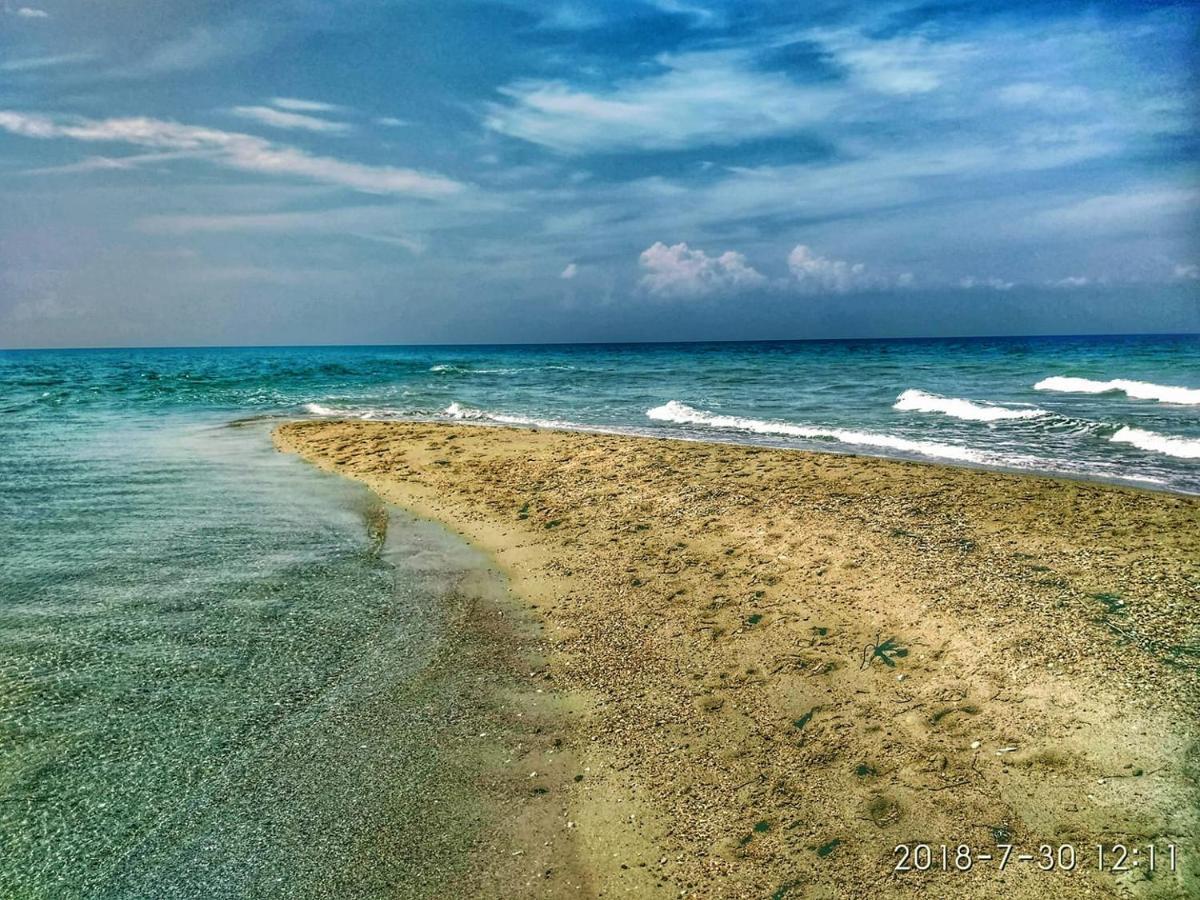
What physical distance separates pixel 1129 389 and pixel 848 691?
27.2 metres

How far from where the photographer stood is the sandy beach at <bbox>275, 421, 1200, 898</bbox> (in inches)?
137

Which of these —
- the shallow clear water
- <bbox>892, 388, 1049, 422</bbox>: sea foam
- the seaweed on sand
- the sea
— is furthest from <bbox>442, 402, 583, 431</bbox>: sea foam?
the seaweed on sand

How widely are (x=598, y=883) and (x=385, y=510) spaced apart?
7861 millimetres

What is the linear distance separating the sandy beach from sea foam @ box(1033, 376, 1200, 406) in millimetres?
16969

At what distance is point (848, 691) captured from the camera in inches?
191

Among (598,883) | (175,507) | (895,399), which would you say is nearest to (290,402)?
(175,507)

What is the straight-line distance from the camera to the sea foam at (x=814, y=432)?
1327 centimetres

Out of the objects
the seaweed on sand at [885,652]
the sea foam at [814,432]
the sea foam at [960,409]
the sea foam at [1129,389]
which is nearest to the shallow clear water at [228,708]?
the seaweed on sand at [885,652]

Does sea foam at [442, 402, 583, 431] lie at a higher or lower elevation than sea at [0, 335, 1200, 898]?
higher

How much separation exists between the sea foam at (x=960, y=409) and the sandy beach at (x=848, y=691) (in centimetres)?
1011

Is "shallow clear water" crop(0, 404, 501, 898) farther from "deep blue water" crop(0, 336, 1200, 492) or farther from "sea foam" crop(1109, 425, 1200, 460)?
"sea foam" crop(1109, 425, 1200, 460)
